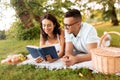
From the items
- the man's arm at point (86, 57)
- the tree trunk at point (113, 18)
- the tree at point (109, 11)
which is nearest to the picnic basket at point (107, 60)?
the man's arm at point (86, 57)

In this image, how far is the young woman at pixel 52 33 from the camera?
5.31 m

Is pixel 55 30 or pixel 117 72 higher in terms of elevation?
pixel 55 30

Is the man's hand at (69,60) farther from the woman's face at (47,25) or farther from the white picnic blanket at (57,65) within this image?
the woman's face at (47,25)

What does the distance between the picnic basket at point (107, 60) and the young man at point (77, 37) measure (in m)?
0.48

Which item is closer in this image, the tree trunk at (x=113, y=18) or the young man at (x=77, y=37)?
the young man at (x=77, y=37)

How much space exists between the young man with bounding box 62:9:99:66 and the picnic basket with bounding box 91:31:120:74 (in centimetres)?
48

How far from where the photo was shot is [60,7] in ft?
37.4

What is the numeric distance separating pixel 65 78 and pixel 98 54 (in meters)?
0.64

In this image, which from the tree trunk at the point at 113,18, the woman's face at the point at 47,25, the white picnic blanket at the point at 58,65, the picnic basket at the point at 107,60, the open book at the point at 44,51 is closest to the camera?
the picnic basket at the point at 107,60

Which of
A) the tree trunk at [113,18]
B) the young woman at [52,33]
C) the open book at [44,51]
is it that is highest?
the young woman at [52,33]

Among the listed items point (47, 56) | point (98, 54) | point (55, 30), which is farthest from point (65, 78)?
point (55, 30)

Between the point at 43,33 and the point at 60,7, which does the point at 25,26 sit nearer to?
the point at 60,7

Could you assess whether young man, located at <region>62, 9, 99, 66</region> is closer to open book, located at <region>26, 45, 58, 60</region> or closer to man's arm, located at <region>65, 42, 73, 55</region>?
man's arm, located at <region>65, 42, 73, 55</region>

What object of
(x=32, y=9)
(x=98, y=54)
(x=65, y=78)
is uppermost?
(x=32, y=9)
